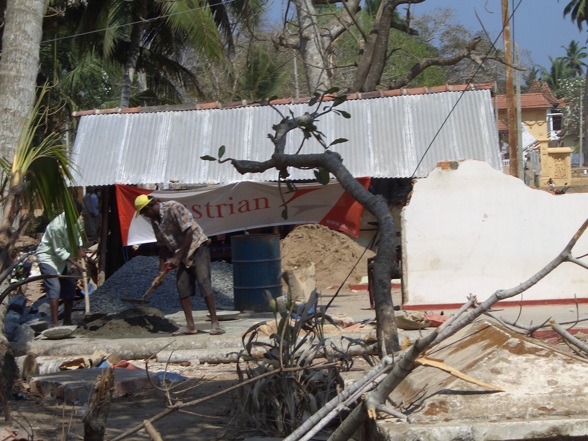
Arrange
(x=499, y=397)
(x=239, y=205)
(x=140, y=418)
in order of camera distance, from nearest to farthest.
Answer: (x=499, y=397) < (x=140, y=418) < (x=239, y=205)

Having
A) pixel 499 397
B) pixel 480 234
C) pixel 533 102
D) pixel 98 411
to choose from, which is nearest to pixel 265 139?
pixel 480 234

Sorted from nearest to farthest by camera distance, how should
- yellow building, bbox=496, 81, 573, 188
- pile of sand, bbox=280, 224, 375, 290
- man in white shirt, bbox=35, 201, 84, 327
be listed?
man in white shirt, bbox=35, 201, 84, 327, pile of sand, bbox=280, 224, 375, 290, yellow building, bbox=496, 81, 573, 188

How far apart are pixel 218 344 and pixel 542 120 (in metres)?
38.0

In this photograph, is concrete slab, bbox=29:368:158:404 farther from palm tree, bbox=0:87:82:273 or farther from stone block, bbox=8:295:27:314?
stone block, bbox=8:295:27:314

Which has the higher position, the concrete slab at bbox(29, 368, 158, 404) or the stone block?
the stone block

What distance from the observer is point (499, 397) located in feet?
12.6

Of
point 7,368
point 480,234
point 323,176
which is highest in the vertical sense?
point 323,176

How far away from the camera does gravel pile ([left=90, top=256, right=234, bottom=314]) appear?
41.7 feet

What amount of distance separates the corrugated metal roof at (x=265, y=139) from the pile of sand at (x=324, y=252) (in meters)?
1.56

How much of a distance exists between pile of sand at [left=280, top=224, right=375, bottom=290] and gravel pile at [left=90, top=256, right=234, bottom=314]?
145cm

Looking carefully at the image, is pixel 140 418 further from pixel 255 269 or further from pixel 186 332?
pixel 255 269

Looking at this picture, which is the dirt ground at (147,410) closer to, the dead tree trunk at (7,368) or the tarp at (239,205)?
the dead tree trunk at (7,368)

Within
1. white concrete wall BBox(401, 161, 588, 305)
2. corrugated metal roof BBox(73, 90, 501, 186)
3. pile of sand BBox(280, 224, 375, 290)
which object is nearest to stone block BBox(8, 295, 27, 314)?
corrugated metal roof BBox(73, 90, 501, 186)

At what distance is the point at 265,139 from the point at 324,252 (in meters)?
2.29
